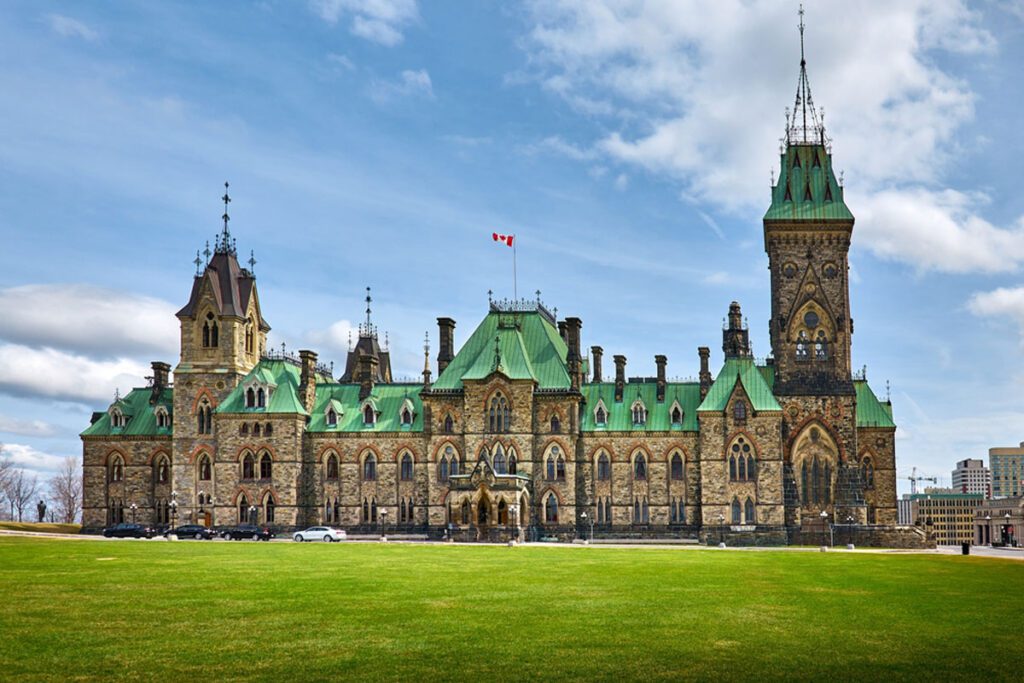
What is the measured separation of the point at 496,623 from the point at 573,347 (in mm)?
64088

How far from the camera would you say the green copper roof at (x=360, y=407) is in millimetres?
88375

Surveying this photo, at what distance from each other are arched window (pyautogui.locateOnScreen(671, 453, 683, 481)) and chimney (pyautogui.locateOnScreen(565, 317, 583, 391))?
31.0ft

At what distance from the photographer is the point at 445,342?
90.9 metres

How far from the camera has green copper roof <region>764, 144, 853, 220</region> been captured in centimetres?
8762

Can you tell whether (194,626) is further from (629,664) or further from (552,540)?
(552,540)

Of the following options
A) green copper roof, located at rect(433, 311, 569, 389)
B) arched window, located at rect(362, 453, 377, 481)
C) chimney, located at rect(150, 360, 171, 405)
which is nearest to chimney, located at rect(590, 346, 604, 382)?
green copper roof, located at rect(433, 311, 569, 389)

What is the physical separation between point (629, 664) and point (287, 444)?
6989cm

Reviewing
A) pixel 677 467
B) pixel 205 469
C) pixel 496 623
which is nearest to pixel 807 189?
pixel 677 467

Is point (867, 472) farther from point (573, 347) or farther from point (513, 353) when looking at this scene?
point (513, 353)

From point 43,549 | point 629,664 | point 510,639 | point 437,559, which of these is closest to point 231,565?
point 437,559

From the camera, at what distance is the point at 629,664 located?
19.8m

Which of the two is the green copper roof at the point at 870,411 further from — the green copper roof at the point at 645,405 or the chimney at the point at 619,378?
the chimney at the point at 619,378

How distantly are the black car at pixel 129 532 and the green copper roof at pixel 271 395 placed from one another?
1083 centimetres

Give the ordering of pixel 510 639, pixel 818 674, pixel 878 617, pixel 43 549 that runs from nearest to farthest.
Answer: pixel 818 674 < pixel 510 639 < pixel 878 617 < pixel 43 549
